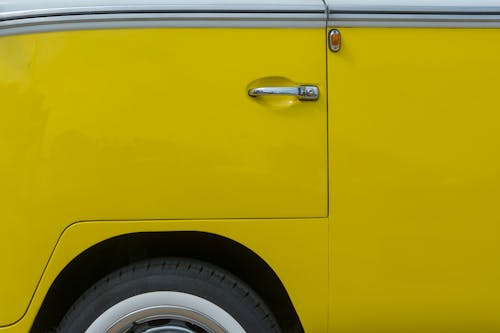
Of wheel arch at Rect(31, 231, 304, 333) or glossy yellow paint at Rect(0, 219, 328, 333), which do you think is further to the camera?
wheel arch at Rect(31, 231, 304, 333)

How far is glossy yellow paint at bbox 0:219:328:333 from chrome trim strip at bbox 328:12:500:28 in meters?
0.69

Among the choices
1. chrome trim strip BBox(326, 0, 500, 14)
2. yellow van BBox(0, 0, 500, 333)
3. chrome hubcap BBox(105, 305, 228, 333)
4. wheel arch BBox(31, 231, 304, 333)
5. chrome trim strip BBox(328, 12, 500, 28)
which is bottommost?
chrome hubcap BBox(105, 305, 228, 333)

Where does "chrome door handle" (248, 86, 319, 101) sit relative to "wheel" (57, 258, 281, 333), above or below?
above

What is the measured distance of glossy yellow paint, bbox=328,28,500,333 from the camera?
2166 millimetres

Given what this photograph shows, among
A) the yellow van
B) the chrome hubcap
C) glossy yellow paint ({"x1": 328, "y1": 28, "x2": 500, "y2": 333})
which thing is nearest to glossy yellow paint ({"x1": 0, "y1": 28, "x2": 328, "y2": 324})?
the yellow van

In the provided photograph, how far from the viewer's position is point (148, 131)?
83.4 inches

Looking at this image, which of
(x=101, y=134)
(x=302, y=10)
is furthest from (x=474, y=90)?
(x=101, y=134)

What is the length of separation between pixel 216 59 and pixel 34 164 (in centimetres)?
70

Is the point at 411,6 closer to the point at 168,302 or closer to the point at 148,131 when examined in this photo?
the point at 148,131

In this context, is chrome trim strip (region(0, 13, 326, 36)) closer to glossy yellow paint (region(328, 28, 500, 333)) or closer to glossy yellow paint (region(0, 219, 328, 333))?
glossy yellow paint (region(328, 28, 500, 333))

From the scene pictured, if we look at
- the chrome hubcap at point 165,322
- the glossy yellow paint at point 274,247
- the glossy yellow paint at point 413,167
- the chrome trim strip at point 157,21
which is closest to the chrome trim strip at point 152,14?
the chrome trim strip at point 157,21

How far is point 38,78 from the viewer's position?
208cm

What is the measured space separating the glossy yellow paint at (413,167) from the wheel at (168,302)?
1.15ft

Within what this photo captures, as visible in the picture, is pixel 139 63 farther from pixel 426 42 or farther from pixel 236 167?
pixel 426 42
